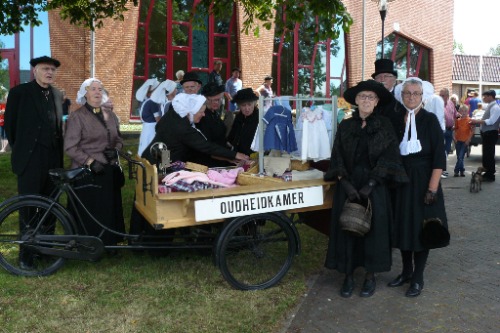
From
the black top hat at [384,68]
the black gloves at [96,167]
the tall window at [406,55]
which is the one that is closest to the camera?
the black gloves at [96,167]

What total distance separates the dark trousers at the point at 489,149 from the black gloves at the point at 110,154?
28.1 feet

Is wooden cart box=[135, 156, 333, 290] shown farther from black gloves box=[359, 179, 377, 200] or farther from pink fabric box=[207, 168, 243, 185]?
black gloves box=[359, 179, 377, 200]

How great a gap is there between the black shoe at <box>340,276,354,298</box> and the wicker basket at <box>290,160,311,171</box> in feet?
3.94

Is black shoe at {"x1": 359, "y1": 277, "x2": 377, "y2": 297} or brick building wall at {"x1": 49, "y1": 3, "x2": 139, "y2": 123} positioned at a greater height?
brick building wall at {"x1": 49, "y1": 3, "x2": 139, "y2": 123}

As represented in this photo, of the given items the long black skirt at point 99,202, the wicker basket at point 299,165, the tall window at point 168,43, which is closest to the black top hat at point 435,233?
the wicker basket at point 299,165

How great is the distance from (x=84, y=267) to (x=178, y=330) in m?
1.76

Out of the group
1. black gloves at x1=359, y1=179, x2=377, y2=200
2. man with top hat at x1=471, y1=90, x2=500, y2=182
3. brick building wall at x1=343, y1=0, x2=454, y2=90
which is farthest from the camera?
brick building wall at x1=343, y1=0, x2=454, y2=90

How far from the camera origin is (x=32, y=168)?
5.14m

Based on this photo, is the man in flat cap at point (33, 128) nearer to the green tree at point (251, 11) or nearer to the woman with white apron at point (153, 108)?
the woman with white apron at point (153, 108)

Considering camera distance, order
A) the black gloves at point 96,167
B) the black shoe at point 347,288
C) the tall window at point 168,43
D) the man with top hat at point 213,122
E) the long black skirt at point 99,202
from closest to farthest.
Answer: the black shoe at point 347,288 < the black gloves at point 96,167 < the long black skirt at point 99,202 < the man with top hat at point 213,122 < the tall window at point 168,43

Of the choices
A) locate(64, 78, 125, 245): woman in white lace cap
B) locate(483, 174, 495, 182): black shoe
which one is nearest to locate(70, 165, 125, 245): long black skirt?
locate(64, 78, 125, 245): woman in white lace cap

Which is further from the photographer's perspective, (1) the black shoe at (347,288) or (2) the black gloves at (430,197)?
(1) the black shoe at (347,288)

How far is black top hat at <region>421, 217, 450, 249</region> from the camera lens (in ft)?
14.9

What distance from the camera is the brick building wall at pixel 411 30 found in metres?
23.9
